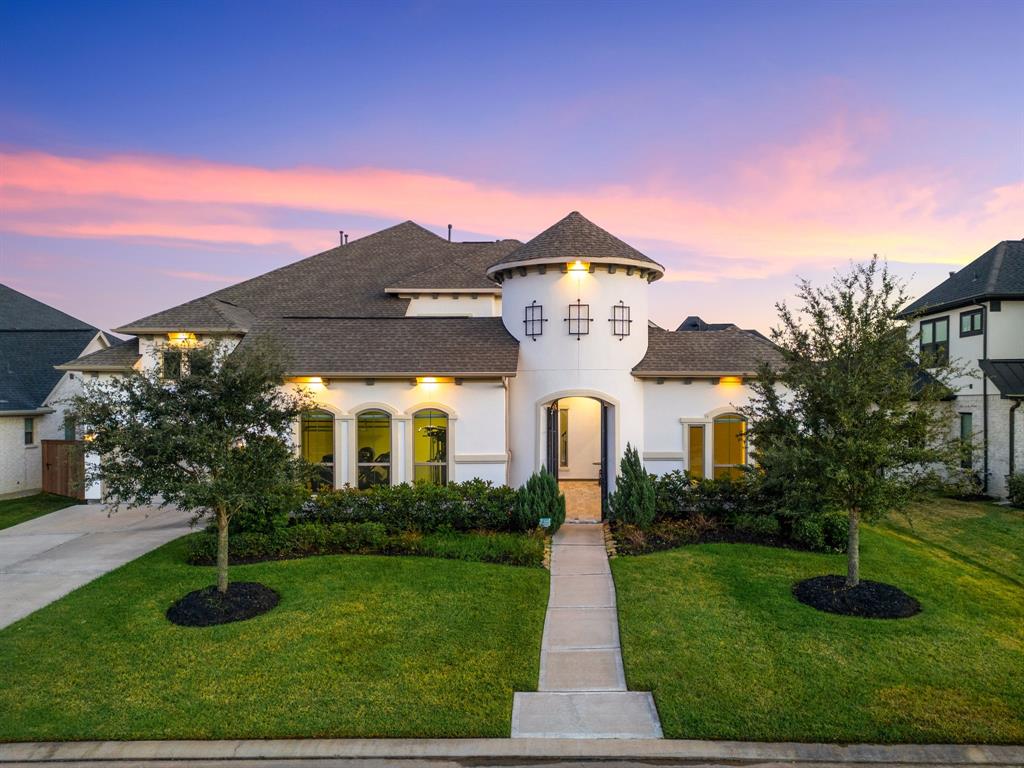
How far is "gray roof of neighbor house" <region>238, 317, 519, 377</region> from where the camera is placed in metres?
14.4

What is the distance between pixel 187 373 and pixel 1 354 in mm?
20157

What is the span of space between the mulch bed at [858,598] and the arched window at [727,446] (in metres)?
5.59

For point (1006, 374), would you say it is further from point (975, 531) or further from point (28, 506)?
A: point (28, 506)

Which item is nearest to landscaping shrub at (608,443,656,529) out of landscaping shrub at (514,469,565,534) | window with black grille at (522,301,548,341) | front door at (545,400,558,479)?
landscaping shrub at (514,469,565,534)

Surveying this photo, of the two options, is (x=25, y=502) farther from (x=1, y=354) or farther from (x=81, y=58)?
(x=81, y=58)

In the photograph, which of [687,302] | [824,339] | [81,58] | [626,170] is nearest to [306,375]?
[824,339]

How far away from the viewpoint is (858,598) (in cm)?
883

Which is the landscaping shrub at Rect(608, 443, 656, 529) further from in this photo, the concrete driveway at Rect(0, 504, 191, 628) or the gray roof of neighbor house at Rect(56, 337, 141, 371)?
the gray roof of neighbor house at Rect(56, 337, 141, 371)

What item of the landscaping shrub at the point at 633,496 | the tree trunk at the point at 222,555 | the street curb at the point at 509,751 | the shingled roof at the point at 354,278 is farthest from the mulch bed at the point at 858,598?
the shingled roof at the point at 354,278

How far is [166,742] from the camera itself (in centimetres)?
571

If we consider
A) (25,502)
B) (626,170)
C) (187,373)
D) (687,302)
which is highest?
(626,170)

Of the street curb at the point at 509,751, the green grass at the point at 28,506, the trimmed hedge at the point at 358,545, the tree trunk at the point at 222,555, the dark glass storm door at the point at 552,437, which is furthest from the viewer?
the dark glass storm door at the point at 552,437

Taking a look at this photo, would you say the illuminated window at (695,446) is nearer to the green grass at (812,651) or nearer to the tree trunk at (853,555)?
the green grass at (812,651)

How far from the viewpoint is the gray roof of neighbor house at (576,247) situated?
1458 cm
